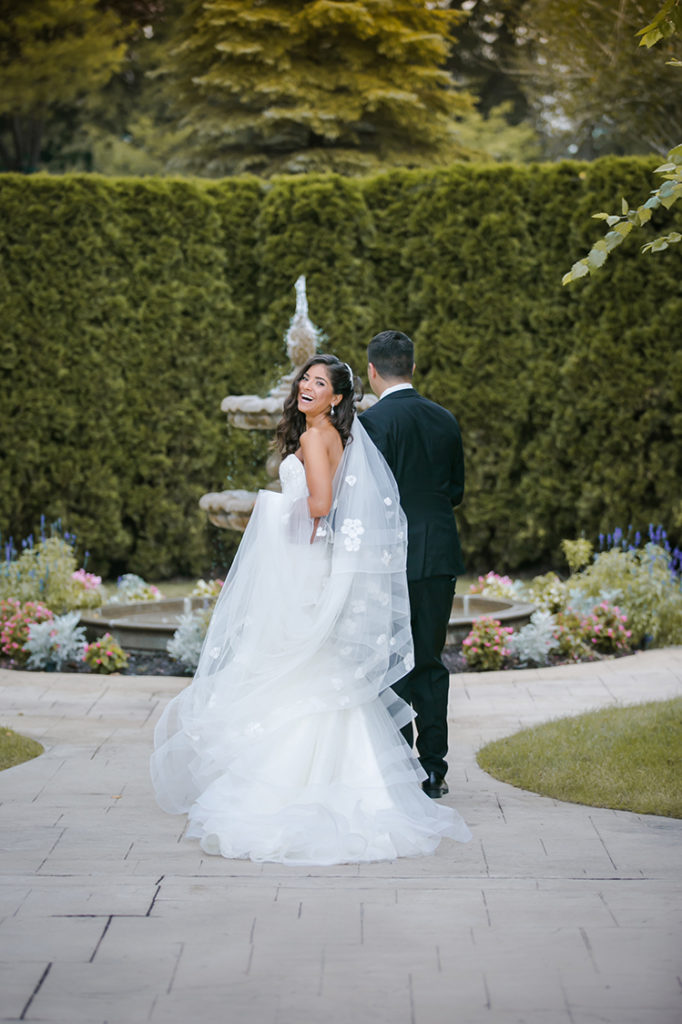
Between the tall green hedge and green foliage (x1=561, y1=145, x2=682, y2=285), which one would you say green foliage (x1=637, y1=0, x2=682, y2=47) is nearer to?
green foliage (x1=561, y1=145, x2=682, y2=285)

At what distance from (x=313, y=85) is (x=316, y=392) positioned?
14123 millimetres

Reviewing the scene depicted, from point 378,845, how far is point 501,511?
7.04m

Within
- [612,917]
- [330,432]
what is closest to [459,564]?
[330,432]

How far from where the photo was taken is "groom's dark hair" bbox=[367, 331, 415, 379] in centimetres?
468

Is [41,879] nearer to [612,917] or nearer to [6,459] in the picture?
[612,917]

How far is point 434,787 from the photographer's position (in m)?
4.77

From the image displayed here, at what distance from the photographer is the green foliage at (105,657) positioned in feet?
24.1

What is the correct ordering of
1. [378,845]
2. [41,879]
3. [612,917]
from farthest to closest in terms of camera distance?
[378,845] → [41,879] → [612,917]

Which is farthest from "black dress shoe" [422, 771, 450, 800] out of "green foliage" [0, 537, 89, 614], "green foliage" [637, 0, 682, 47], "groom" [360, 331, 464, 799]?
"green foliage" [0, 537, 89, 614]

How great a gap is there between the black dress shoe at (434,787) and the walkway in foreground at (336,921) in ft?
0.24

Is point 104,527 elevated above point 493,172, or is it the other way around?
point 493,172

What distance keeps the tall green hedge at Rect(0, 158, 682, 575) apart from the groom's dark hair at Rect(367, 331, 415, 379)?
5.94 m

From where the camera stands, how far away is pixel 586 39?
1694 centimetres

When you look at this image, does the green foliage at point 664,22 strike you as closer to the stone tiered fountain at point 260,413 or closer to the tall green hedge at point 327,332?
the stone tiered fountain at point 260,413
